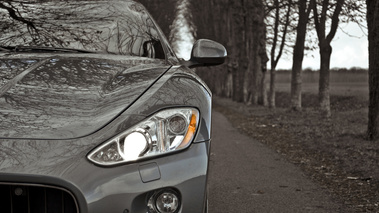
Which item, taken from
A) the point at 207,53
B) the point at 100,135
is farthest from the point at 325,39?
the point at 100,135

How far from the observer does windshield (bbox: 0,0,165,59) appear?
12.0ft

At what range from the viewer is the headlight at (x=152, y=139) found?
233 cm

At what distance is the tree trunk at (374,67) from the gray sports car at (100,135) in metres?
6.73

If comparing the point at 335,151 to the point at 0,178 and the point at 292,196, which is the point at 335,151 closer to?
the point at 292,196

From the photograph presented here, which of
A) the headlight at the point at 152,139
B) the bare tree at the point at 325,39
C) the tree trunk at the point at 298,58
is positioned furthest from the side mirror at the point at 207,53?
the tree trunk at the point at 298,58

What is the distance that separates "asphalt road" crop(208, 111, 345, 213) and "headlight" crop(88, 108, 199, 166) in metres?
2.19

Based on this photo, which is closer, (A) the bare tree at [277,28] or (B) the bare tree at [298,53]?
(B) the bare tree at [298,53]

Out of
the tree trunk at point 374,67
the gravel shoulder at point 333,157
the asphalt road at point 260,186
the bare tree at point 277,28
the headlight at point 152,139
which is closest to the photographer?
the headlight at point 152,139

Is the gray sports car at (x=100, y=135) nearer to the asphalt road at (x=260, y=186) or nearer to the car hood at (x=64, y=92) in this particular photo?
the car hood at (x=64, y=92)

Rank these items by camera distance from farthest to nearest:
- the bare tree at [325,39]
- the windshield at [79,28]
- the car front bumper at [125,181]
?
the bare tree at [325,39], the windshield at [79,28], the car front bumper at [125,181]

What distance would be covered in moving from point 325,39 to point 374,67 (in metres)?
9.02

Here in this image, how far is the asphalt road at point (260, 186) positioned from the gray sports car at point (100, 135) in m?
2.07

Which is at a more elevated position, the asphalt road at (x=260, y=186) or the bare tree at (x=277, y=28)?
the bare tree at (x=277, y=28)

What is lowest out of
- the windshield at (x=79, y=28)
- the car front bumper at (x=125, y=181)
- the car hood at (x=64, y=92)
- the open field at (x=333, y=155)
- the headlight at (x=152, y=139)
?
the open field at (x=333, y=155)
